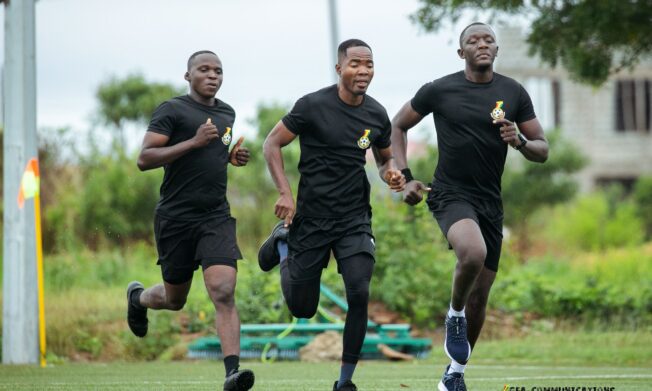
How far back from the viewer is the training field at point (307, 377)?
33.3ft

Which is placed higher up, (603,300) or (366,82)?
(366,82)

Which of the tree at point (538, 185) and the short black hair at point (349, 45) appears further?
the tree at point (538, 185)

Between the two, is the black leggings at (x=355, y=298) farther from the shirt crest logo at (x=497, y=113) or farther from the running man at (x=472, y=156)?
the shirt crest logo at (x=497, y=113)

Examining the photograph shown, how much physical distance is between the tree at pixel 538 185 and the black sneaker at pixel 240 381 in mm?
18920

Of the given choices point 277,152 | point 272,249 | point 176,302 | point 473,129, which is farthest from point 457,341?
point 176,302

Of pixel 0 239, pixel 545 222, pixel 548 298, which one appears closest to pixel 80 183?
pixel 0 239

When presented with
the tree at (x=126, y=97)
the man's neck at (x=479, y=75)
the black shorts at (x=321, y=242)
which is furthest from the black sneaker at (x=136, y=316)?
the tree at (x=126, y=97)

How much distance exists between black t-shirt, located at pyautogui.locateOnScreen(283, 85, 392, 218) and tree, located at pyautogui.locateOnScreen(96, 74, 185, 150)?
32.8 meters

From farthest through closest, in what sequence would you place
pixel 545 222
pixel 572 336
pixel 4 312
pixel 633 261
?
pixel 545 222 → pixel 633 261 → pixel 572 336 → pixel 4 312

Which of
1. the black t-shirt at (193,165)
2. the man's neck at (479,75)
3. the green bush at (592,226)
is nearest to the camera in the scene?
the man's neck at (479,75)

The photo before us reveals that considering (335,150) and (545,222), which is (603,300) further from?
(545,222)

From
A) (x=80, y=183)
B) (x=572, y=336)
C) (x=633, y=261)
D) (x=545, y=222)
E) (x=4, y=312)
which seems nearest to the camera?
(x=4, y=312)

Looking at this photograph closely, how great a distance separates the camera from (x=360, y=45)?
8.91m

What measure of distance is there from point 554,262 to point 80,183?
9.12 meters
